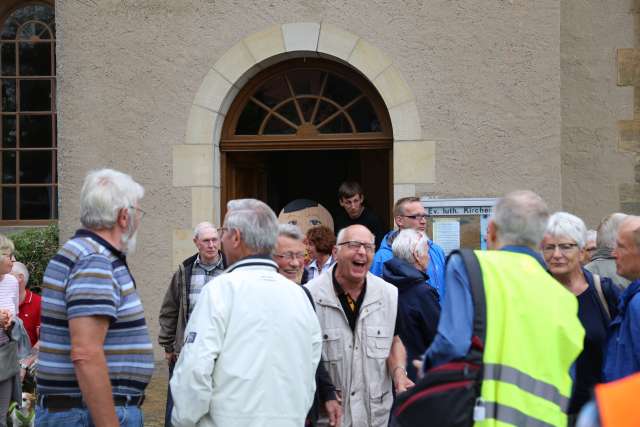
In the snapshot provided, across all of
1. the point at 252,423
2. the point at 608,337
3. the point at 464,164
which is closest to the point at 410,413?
the point at 252,423

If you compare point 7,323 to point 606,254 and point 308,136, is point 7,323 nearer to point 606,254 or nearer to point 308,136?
point 308,136

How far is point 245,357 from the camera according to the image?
3.37 meters

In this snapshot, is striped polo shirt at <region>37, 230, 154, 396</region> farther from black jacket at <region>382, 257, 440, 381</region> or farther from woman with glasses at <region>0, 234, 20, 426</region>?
woman with glasses at <region>0, 234, 20, 426</region>

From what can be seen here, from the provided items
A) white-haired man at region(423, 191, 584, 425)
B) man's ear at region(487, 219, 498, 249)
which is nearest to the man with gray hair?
man's ear at region(487, 219, 498, 249)

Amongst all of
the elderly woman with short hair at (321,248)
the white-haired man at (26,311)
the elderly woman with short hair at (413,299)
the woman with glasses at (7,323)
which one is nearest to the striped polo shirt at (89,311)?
the elderly woman with short hair at (413,299)

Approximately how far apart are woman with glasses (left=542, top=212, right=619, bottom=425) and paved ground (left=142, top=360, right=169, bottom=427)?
401 centimetres

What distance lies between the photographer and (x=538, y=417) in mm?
3014

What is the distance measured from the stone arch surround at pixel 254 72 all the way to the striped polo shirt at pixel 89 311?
5065 mm

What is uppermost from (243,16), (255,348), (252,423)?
(243,16)

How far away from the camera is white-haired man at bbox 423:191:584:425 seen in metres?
3.00

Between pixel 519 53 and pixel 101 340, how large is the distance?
6029 mm

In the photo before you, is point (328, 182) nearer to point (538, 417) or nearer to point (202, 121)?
point (202, 121)

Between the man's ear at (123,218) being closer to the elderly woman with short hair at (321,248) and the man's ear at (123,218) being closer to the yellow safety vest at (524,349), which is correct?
the yellow safety vest at (524,349)

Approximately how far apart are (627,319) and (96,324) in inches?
90.2
